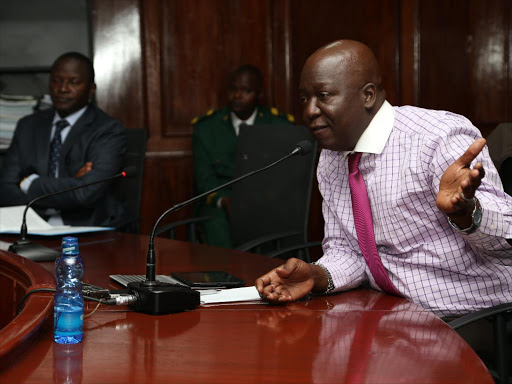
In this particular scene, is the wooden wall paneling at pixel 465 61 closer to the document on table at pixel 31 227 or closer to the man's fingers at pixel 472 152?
the document on table at pixel 31 227

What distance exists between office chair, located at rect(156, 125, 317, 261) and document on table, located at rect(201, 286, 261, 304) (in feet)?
3.52

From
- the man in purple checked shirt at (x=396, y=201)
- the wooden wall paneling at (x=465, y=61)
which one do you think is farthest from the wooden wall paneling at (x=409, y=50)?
the man in purple checked shirt at (x=396, y=201)

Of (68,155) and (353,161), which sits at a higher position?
(353,161)

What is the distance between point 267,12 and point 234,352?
12.1 feet

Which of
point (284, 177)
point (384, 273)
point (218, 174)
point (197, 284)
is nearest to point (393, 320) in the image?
point (384, 273)

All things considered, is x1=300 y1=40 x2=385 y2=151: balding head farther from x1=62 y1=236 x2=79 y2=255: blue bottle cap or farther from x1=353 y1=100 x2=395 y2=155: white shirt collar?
x1=62 y1=236 x2=79 y2=255: blue bottle cap

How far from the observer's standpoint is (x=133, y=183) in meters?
3.49

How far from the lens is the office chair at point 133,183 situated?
3.41m

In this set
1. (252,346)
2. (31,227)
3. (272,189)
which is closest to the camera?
(252,346)

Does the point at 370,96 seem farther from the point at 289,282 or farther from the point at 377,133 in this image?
the point at 289,282

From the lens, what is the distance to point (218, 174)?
4293mm

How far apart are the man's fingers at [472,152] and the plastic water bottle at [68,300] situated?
0.75 meters

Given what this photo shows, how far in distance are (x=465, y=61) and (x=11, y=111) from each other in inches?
106

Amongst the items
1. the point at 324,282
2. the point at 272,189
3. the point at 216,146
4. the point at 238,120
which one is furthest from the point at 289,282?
the point at 238,120
